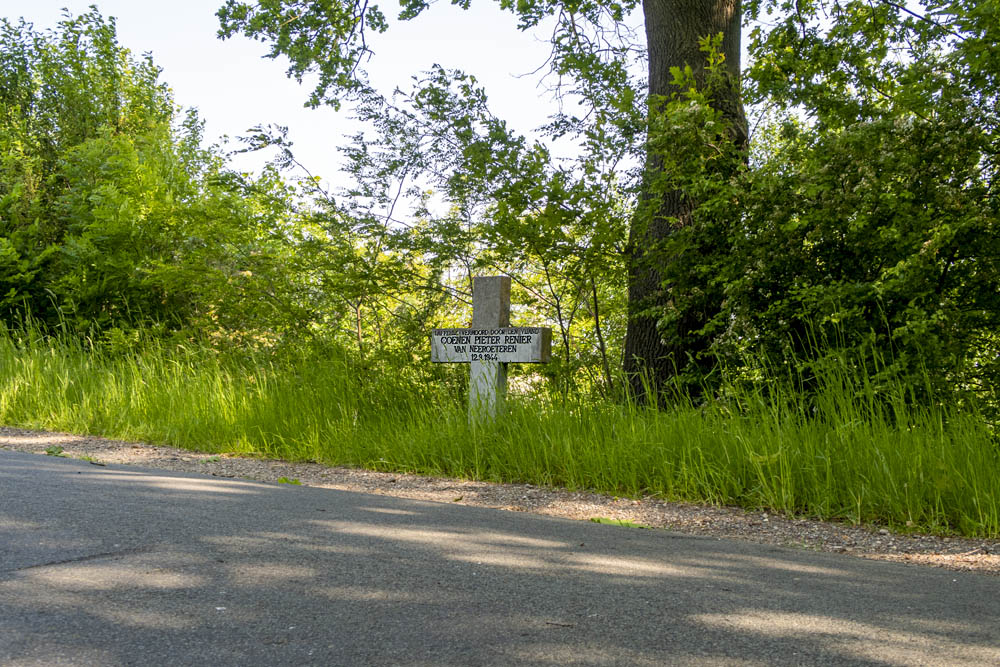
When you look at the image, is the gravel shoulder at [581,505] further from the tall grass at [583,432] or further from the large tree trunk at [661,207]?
the large tree trunk at [661,207]

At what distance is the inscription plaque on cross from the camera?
7977 mm

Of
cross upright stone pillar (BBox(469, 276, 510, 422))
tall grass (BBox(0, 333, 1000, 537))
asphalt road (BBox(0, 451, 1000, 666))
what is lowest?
asphalt road (BBox(0, 451, 1000, 666))

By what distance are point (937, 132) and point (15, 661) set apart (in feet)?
21.9

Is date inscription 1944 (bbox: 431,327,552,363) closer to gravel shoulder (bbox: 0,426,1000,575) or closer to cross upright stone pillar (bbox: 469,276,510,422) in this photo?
cross upright stone pillar (bbox: 469,276,510,422)

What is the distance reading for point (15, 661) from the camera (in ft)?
7.70

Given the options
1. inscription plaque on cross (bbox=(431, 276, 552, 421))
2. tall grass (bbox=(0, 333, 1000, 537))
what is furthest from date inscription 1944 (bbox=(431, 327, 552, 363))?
tall grass (bbox=(0, 333, 1000, 537))

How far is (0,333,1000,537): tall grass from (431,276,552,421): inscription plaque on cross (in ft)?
1.25

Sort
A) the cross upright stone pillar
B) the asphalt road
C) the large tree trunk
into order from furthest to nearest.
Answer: the large tree trunk, the cross upright stone pillar, the asphalt road

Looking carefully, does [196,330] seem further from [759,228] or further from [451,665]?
[451,665]

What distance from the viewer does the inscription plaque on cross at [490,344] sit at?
26.2 feet

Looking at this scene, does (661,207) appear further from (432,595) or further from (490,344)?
(432,595)

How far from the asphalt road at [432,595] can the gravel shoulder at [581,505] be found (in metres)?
0.44

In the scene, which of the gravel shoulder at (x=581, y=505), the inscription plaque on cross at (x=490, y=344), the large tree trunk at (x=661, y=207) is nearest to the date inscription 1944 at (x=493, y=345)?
the inscription plaque on cross at (x=490, y=344)

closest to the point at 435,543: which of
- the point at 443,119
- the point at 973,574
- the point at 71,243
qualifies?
the point at 973,574
